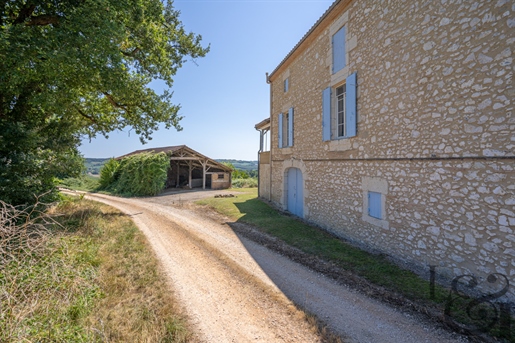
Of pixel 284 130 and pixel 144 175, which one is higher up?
pixel 284 130

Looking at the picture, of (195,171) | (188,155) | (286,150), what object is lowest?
(195,171)

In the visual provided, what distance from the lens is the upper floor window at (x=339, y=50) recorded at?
304 inches

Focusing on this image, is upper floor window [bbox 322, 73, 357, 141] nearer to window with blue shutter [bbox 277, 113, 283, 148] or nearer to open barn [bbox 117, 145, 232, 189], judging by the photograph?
window with blue shutter [bbox 277, 113, 283, 148]

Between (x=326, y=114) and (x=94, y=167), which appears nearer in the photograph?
(x=326, y=114)

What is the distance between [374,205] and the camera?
6543 millimetres

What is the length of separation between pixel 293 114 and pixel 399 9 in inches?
230

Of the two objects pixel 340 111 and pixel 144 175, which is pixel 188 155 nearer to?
pixel 144 175

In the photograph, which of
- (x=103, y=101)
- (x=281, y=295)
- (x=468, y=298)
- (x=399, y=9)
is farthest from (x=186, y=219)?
(x=399, y=9)

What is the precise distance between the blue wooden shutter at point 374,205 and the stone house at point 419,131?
3 centimetres

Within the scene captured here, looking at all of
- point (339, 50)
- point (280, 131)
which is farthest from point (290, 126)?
point (339, 50)

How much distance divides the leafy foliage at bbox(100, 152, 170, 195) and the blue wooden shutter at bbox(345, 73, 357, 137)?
14.8 m

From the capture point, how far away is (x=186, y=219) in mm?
9922

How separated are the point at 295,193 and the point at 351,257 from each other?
5.34 meters

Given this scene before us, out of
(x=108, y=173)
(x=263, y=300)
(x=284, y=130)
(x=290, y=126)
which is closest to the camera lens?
(x=263, y=300)
